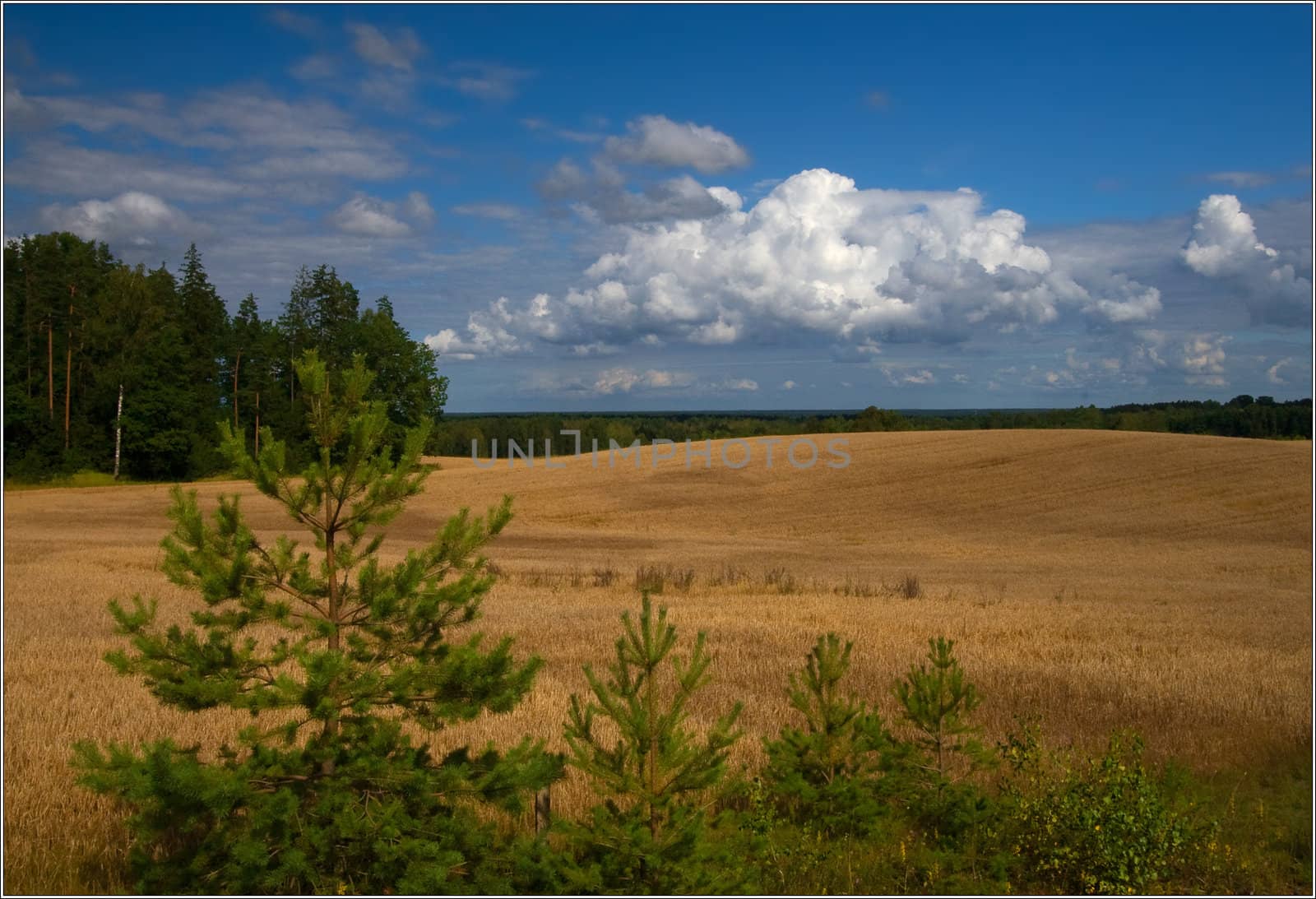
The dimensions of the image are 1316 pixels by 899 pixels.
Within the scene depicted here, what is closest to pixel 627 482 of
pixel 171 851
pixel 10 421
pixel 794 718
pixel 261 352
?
pixel 261 352

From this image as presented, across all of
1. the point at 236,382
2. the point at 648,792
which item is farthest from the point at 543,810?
the point at 236,382

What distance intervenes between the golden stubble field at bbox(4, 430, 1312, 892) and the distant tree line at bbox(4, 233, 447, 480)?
23.7ft

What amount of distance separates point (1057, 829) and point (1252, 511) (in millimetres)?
41588

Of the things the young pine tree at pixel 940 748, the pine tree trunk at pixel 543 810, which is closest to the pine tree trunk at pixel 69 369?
the pine tree trunk at pixel 543 810

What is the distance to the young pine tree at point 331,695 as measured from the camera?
17.5 feet

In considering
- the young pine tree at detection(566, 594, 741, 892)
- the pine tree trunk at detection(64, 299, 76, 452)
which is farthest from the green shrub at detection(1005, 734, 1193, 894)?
the pine tree trunk at detection(64, 299, 76, 452)

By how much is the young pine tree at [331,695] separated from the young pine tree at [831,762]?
2061 millimetres

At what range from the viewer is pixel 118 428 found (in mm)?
61031

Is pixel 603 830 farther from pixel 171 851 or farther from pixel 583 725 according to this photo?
pixel 171 851

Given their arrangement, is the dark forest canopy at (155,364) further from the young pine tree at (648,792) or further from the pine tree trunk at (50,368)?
the young pine tree at (648,792)

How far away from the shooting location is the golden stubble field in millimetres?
10016

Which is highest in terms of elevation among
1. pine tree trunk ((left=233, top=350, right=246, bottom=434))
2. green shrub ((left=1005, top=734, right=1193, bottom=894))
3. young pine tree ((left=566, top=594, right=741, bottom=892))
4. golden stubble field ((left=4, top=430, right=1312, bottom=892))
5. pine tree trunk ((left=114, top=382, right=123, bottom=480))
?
pine tree trunk ((left=233, top=350, right=246, bottom=434))

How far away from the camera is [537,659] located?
6.10 metres

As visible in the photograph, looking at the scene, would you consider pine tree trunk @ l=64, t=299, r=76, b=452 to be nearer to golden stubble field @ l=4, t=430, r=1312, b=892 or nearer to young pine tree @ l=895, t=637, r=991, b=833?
golden stubble field @ l=4, t=430, r=1312, b=892
